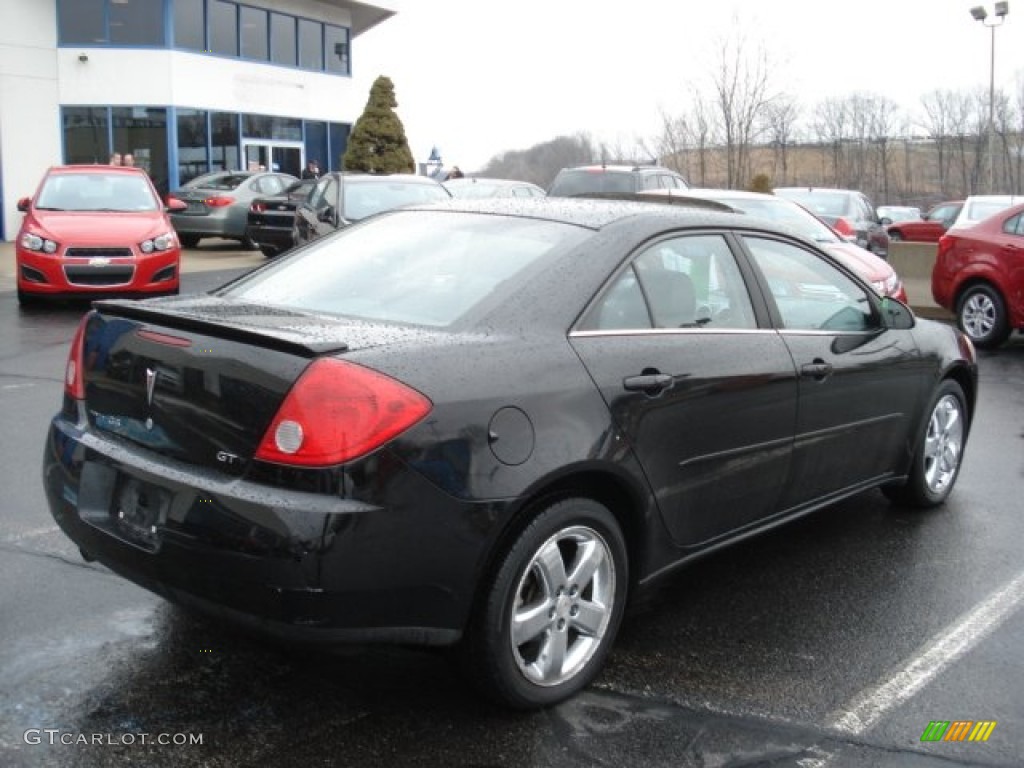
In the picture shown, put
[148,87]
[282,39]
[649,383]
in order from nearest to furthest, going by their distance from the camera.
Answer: [649,383], [148,87], [282,39]

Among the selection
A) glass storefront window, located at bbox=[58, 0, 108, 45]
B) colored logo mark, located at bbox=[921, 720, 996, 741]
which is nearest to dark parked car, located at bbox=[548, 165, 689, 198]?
colored logo mark, located at bbox=[921, 720, 996, 741]

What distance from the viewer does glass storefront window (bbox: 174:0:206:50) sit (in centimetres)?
2730

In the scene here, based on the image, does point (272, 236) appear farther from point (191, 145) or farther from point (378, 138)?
point (378, 138)

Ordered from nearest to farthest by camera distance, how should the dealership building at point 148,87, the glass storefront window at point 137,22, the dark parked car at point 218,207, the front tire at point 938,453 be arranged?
1. the front tire at point 938,453
2. the dark parked car at point 218,207
3. the dealership building at point 148,87
4. the glass storefront window at point 137,22

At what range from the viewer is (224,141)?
28.8 meters

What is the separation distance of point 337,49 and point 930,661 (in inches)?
1257

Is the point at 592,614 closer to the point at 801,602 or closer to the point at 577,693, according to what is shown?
the point at 577,693

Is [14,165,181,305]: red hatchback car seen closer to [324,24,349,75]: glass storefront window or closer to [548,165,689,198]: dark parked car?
[548,165,689,198]: dark parked car

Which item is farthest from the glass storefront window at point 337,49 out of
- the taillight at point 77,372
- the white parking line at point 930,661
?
the white parking line at point 930,661

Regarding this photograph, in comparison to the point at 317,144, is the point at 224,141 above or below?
below

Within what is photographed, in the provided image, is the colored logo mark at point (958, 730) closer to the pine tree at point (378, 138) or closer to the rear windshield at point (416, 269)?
the rear windshield at point (416, 269)

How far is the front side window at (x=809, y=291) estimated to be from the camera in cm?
462

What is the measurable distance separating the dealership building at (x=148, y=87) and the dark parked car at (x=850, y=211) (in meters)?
15.8

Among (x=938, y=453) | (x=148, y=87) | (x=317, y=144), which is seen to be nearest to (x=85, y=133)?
(x=148, y=87)
